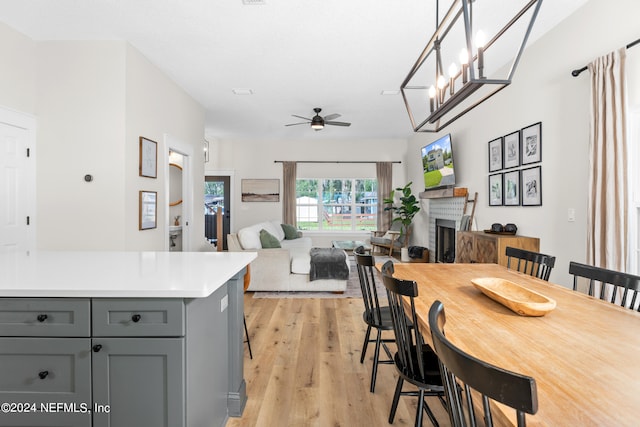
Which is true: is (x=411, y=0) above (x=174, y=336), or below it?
above

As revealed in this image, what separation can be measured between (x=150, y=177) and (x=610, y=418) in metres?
4.11

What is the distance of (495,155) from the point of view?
162 inches

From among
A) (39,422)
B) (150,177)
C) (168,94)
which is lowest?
(39,422)

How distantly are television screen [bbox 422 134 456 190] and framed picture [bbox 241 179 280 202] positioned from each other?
3626 mm

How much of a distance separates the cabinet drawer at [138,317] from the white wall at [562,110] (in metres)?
3.10

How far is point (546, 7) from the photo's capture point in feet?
9.25

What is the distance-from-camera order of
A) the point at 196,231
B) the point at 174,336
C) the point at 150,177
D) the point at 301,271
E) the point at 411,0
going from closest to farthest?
1. the point at 174,336
2. the point at 411,0
3. the point at 150,177
4. the point at 301,271
5. the point at 196,231

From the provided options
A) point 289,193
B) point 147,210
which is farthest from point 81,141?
point 289,193

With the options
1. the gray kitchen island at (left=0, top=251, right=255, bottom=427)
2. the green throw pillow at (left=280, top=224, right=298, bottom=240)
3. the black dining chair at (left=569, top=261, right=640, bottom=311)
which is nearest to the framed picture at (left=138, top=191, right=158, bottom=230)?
the gray kitchen island at (left=0, top=251, right=255, bottom=427)

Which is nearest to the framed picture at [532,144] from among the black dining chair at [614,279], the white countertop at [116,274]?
the black dining chair at [614,279]

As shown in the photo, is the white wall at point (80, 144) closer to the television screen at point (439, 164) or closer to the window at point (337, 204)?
the television screen at point (439, 164)

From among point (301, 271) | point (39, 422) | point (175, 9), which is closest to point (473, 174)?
point (301, 271)

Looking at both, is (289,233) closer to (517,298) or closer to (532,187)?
(532,187)

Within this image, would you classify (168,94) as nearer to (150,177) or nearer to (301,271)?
(150,177)
